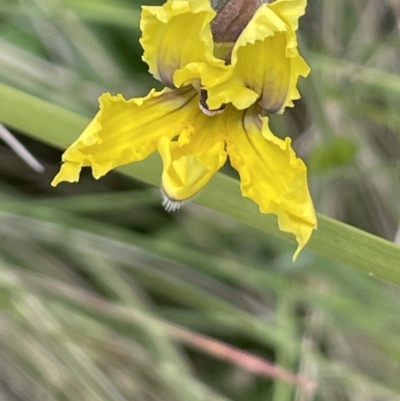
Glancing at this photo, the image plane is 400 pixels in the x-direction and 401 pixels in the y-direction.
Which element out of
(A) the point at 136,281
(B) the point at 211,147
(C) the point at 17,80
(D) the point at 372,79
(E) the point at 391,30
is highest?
(B) the point at 211,147

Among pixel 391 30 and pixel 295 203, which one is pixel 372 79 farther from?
pixel 295 203

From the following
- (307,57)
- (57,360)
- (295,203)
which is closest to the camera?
(295,203)

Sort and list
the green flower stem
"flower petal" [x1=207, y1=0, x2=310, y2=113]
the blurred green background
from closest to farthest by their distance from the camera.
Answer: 1. "flower petal" [x1=207, y1=0, x2=310, y2=113]
2. the green flower stem
3. the blurred green background

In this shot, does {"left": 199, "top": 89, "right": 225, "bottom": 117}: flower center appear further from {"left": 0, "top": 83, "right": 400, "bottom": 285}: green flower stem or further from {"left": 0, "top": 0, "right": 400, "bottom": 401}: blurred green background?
{"left": 0, "top": 0, "right": 400, "bottom": 401}: blurred green background

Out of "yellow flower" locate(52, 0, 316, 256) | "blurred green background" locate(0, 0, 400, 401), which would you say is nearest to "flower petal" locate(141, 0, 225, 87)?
"yellow flower" locate(52, 0, 316, 256)

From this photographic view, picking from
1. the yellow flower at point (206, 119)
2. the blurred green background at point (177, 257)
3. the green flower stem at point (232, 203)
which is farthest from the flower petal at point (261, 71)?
the blurred green background at point (177, 257)

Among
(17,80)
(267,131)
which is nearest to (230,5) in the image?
(267,131)

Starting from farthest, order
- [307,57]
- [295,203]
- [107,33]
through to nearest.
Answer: [107,33] → [307,57] → [295,203]
